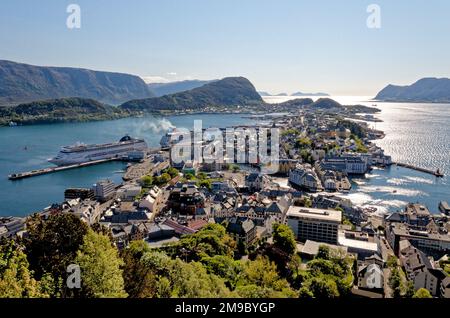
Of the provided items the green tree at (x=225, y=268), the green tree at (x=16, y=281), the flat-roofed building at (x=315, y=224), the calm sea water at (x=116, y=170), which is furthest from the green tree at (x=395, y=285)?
the calm sea water at (x=116, y=170)

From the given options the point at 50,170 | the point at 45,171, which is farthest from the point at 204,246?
the point at 50,170

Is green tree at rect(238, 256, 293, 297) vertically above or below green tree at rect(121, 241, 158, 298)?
below

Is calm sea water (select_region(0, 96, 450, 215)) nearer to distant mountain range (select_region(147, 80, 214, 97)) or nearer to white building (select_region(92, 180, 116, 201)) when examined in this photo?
white building (select_region(92, 180, 116, 201))

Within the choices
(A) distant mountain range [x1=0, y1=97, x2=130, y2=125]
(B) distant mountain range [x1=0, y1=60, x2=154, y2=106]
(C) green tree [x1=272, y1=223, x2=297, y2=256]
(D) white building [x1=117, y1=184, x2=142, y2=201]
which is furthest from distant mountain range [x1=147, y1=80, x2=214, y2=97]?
(C) green tree [x1=272, y1=223, x2=297, y2=256]

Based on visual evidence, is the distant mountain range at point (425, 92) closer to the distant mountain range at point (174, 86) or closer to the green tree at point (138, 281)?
the distant mountain range at point (174, 86)

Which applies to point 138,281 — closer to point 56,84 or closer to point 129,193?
point 129,193
